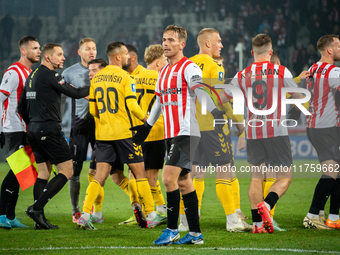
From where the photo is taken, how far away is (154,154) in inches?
216

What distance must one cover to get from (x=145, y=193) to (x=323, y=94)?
255 cm

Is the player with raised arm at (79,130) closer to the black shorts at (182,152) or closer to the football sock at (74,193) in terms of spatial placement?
the football sock at (74,193)

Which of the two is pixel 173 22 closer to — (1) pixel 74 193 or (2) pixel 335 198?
(1) pixel 74 193

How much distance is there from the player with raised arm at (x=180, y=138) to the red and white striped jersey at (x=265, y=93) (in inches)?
36.8

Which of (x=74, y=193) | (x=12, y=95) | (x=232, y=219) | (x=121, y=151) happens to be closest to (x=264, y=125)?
(x=232, y=219)

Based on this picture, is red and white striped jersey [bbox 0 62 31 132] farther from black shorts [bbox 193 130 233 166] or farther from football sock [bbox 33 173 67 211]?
black shorts [bbox 193 130 233 166]

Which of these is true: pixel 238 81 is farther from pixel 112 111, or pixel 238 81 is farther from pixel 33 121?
pixel 33 121

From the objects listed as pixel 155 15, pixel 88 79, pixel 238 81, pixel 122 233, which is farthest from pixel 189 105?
pixel 155 15

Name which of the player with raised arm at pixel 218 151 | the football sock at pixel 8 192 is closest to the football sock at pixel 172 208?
the player with raised arm at pixel 218 151

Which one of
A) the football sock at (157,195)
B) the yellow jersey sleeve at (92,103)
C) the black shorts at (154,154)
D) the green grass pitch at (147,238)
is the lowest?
the green grass pitch at (147,238)

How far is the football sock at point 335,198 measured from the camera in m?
5.00

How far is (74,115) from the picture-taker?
19.6ft

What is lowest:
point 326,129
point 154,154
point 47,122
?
point 154,154

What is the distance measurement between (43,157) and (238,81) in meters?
2.61
